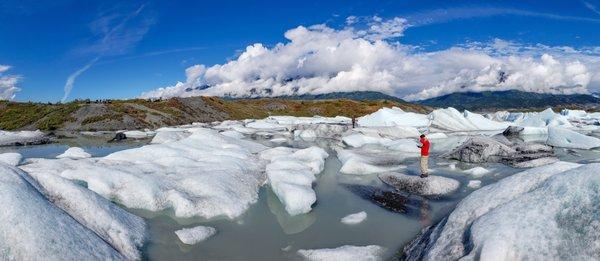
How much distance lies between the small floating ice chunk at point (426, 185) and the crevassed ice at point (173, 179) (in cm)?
636

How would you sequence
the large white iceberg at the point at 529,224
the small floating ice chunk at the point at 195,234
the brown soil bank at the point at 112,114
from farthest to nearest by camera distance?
the brown soil bank at the point at 112,114 < the small floating ice chunk at the point at 195,234 < the large white iceberg at the point at 529,224

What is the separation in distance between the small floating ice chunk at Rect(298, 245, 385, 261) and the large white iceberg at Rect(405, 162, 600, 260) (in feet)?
3.24

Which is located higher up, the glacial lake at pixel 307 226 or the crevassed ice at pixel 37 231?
the crevassed ice at pixel 37 231

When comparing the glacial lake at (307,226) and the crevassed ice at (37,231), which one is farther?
the glacial lake at (307,226)

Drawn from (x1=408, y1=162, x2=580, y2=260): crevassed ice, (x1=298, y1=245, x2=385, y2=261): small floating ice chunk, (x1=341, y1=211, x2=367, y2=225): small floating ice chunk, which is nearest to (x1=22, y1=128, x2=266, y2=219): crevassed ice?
(x1=341, y1=211, x2=367, y2=225): small floating ice chunk

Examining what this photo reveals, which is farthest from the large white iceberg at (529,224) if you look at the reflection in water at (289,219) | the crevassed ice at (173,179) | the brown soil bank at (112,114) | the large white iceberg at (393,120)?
the brown soil bank at (112,114)

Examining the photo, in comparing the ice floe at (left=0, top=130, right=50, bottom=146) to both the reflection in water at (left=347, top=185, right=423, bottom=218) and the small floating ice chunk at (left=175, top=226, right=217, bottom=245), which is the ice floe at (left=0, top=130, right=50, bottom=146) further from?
the small floating ice chunk at (left=175, top=226, right=217, bottom=245)

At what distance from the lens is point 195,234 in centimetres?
1269

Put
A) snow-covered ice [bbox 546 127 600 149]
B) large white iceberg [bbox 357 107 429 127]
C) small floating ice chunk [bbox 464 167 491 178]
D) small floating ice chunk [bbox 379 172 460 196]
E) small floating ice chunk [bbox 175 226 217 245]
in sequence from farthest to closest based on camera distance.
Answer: large white iceberg [bbox 357 107 429 127] < snow-covered ice [bbox 546 127 600 149] < small floating ice chunk [bbox 464 167 491 178] < small floating ice chunk [bbox 379 172 460 196] < small floating ice chunk [bbox 175 226 217 245]

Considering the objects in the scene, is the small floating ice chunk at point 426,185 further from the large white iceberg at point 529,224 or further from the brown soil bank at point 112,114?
the brown soil bank at point 112,114

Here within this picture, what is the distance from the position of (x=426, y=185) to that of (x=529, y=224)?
9.98m

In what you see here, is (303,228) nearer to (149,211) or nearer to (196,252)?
(196,252)

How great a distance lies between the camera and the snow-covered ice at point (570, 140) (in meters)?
34.1

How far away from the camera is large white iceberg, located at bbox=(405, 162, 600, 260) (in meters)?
8.17
